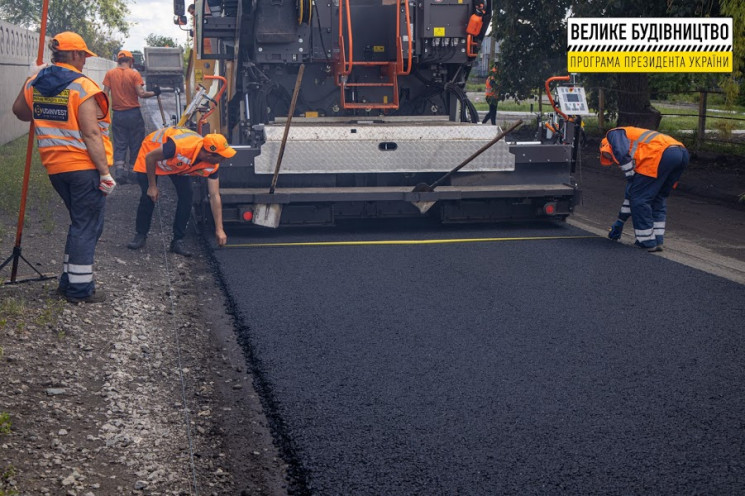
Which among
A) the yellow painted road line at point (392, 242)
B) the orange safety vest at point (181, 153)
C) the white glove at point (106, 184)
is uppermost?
the orange safety vest at point (181, 153)

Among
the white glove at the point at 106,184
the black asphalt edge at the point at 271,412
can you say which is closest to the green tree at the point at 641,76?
the black asphalt edge at the point at 271,412

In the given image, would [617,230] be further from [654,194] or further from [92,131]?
[92,131]

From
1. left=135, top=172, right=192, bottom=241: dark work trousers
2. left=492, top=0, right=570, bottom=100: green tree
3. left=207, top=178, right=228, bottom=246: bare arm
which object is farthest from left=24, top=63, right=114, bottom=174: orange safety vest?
left=492, top=0, right=570, bottom=100: green tree

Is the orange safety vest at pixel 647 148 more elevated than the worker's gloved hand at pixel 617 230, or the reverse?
the orange safety vest at pixel 647 148

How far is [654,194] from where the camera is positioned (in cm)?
865

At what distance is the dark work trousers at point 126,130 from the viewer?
1231cm

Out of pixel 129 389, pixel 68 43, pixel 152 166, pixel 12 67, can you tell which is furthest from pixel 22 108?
pixel 12 67

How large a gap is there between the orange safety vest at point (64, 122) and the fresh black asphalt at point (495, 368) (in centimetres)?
148

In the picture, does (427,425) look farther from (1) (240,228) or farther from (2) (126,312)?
(1) (240,228)

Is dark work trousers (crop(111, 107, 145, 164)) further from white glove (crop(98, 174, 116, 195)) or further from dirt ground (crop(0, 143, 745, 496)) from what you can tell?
white glove (crop(98, 174, 116, 195))

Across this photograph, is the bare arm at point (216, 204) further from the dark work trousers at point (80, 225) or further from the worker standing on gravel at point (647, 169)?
the worker standing on gravel at point (647, 169)

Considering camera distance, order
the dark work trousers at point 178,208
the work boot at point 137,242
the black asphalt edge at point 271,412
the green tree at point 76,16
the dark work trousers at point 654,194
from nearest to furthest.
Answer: the black asphalt edge at point 271,412
the dark work trousers at point 178,208
the work boot at point 137,242
the dark work trousers at point 654,194
the green tree at point 76,16

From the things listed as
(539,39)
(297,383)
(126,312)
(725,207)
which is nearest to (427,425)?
(297,383)

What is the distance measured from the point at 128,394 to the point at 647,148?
18.4ft
